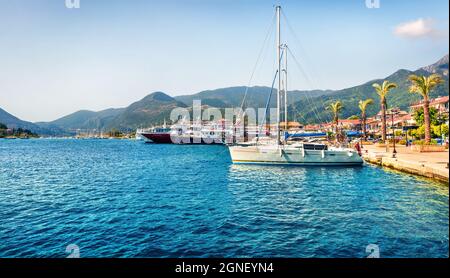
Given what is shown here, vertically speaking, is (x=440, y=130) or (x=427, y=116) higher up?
(x=427, y=116)

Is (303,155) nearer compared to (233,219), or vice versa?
(233,219)

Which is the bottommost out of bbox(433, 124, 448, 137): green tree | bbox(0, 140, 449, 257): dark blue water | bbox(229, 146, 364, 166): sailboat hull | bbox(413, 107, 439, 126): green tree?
bbox(0, 140, 449, 257): dark blue water

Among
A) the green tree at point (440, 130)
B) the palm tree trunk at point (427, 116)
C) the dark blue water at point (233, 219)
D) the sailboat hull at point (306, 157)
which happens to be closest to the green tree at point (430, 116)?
the green tree at point (440, 130)

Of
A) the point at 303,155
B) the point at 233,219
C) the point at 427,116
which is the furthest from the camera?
the point at 427,116

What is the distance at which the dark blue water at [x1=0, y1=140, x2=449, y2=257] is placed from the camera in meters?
7.87

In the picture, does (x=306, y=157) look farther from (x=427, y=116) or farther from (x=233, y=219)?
(x=233, y=219)

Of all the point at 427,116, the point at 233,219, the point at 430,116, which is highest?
the point at 430,116

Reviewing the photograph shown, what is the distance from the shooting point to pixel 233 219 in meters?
10.6

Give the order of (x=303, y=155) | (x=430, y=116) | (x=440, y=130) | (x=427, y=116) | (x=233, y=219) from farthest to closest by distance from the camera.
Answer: (x=430, y=116)
(x=440, y=130)
(x=427, y=116)
(x=303, y=155)
(x=233, y=219)

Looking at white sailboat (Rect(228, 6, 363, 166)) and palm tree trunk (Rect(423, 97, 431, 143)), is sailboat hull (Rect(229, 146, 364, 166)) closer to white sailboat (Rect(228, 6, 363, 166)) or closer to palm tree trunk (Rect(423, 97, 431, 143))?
white sailboat (Rect(228, 6, 363, 166))

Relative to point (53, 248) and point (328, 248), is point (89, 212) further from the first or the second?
point (328, 248)

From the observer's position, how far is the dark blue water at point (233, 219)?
787 centimetres

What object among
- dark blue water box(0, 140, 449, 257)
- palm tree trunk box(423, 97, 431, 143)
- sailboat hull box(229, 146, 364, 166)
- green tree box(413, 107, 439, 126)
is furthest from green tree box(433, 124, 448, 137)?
dark blue water box(0, 140, 449, 257)

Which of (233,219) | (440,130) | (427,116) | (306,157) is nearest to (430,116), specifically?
(440,130)
